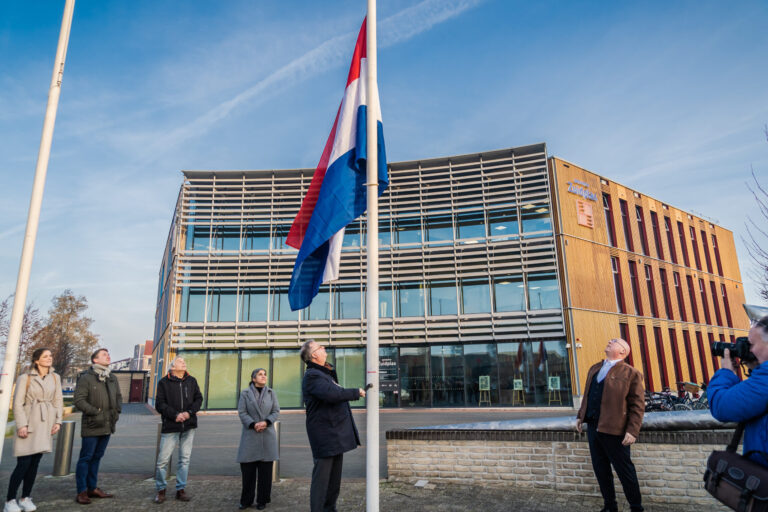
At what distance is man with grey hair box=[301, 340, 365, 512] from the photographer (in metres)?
5.00

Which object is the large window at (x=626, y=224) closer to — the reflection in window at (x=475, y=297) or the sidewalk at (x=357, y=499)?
the reflection in window at (x=475, y=297)

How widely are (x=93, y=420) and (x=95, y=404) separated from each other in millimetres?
204

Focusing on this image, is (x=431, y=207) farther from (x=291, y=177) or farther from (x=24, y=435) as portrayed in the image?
(x=24, y=435)

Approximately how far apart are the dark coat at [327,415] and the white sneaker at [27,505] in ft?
12.2

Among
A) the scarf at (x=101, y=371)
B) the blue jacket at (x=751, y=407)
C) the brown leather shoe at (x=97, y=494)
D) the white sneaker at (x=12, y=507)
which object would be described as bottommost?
the brown leather shoe at (x=97, y=494)

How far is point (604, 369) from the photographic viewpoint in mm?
5996

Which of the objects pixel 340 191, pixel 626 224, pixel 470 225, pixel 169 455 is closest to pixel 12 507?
pixel 169 455

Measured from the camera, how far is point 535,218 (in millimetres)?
25953

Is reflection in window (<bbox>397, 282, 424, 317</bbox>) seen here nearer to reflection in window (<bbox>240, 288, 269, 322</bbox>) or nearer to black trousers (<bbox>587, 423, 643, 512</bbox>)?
reflection in window (<bbox>240, 288, 269, 322</bbox>)

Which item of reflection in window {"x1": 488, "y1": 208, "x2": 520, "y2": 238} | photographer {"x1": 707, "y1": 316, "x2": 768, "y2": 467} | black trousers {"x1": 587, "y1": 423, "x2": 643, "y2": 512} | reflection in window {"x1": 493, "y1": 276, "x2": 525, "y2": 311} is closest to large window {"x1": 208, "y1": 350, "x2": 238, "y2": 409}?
reflection in window {"x1": 493, "y1": 276, "x2": 525, "y2": 311}

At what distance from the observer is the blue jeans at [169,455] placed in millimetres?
6713

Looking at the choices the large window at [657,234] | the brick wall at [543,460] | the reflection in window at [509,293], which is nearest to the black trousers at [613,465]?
the brick wall at [543,460]

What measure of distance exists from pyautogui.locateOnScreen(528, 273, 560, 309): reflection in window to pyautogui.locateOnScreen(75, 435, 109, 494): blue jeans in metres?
21.4

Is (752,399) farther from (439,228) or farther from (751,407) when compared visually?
(439,228)
